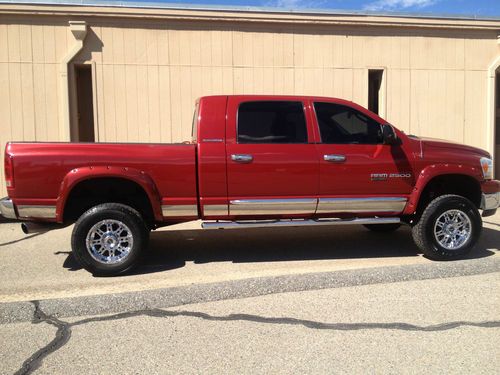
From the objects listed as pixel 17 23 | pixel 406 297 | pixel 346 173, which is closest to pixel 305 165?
pixel 346 173

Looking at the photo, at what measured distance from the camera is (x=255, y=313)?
4.25 metres

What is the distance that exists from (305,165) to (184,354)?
288 centimetres

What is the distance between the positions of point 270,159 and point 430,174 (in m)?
1.99

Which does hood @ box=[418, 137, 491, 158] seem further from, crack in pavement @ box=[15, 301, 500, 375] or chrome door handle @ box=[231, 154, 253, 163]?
crack in pavement @ box=[15, 301, 500, 375]

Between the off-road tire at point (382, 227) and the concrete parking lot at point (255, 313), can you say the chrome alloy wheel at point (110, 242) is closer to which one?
the concrete parking lot at point (255, 313)

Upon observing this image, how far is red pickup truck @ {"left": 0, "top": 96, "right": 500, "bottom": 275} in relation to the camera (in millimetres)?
5309

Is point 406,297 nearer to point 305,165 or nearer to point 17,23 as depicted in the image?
point 305,165

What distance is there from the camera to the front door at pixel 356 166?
577 centimetres

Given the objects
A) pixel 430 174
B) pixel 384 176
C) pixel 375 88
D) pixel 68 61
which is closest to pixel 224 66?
pixel 68 61

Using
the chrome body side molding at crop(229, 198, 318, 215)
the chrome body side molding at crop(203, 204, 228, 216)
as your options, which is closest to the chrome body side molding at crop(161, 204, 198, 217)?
the chrome body side molding at crop(203, 204, 228, 216)

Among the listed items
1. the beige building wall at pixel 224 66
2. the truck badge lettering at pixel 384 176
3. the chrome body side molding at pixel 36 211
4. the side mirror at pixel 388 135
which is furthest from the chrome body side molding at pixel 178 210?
the beige building wall at pixel 224 66

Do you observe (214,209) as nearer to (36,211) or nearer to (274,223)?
(274,223)

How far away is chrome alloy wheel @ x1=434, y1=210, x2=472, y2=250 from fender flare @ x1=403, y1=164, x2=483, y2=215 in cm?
38

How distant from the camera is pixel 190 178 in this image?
553cm
